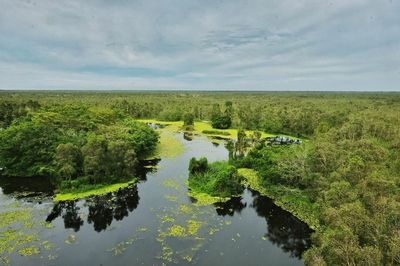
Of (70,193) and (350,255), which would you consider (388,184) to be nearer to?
(350,255)

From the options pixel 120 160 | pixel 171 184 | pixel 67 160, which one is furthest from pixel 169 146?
pixel 67 160

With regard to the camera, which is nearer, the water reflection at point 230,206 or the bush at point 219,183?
the water reflection at point 230,206

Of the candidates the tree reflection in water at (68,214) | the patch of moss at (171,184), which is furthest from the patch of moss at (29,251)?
the patch of moss at (171,184)

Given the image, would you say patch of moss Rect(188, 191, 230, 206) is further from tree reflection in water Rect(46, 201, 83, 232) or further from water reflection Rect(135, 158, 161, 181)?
tree reflection in water Rect(46, 201, 83, 232)

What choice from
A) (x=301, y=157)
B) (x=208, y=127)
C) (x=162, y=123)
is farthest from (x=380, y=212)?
(x=162, y=123)

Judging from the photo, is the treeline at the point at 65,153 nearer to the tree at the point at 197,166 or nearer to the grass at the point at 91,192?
the grass at the point at 91,192

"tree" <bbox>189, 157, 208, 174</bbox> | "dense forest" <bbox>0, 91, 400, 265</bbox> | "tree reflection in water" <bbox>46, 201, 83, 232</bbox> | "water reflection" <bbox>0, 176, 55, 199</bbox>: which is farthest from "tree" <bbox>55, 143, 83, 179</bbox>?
"tree" <bbox>189, 157, 208, 174</bbox>

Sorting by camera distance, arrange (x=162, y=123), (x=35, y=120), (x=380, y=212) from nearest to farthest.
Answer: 1. (x=380, y=212)
2. (x=35, y=120)
3. (x=162, y=123)
